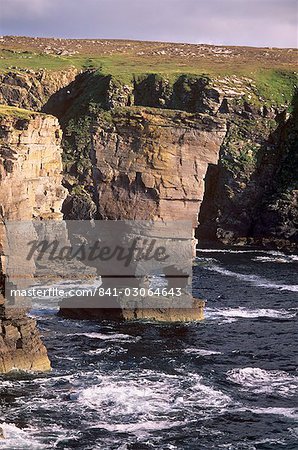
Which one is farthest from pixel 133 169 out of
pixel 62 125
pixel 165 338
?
pixel 62 125

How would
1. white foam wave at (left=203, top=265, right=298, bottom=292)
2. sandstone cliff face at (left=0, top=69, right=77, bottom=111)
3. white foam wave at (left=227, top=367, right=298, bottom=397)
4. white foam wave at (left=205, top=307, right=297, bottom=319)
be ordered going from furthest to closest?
1. sandstone cliff face at (left=0, top=69, right=77, bottom=111)
2. white foam wave at (left=203, top=265, right=298, bottom=292)
3. white foam wave at (left=205, top=307, right=297, bottom=319)
4. white foam wave at (left=227, top=367, right=298, bottom=397)

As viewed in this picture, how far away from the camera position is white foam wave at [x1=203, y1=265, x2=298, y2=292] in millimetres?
89562

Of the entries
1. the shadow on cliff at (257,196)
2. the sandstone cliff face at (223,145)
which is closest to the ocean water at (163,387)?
the sandstone cliff face at (223,145)

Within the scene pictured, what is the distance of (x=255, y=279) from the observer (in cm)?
9500

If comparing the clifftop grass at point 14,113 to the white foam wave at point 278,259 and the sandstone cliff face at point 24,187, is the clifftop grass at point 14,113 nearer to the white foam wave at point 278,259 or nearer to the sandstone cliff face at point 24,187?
the sandstone cliff face at point 24,187

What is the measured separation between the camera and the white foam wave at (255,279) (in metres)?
89.6

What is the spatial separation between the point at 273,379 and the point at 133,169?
970 inches

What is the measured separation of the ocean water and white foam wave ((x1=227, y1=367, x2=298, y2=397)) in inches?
2.7

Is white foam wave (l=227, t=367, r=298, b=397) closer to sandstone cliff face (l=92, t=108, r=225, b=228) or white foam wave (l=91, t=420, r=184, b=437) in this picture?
white foam wave (l=91, t=420, r=184, b=437)

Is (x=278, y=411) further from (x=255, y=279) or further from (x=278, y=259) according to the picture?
(x=278, y=259)

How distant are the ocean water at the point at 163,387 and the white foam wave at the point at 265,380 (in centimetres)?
7

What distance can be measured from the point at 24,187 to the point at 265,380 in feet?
88.8

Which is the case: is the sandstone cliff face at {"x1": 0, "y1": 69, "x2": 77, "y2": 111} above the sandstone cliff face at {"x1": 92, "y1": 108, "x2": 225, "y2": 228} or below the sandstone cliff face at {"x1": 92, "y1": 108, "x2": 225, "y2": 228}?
above

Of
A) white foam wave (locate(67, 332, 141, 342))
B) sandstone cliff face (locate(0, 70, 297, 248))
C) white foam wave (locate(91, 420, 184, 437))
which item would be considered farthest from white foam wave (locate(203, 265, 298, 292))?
white foam wave (locate(91, 420, 184, 437))
